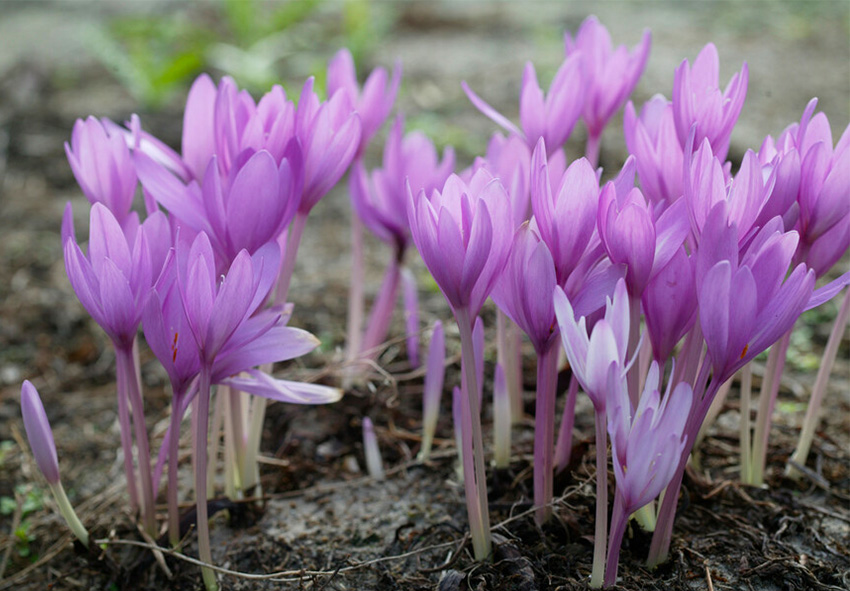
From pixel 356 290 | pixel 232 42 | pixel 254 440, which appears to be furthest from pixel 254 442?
pixel 232 42

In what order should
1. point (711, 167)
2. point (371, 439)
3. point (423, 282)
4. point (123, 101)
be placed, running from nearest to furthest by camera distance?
1. point (711, 167)
2. point (371, 439)
3. point (423, 282)
4. point (123, 101)

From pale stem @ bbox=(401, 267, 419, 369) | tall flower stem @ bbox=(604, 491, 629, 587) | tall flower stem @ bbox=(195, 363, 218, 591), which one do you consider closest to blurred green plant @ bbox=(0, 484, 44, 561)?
tall flower stem @ bbox=(195, 363, 218, 591)

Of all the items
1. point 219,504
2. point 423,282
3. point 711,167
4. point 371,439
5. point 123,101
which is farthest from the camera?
point 123,101

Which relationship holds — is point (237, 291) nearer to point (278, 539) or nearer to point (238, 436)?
point (238, 436)

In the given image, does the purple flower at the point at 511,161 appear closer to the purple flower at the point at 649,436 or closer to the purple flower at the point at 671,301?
the purple flower at the point at 671,301

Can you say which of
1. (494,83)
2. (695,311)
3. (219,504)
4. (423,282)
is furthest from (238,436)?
(494,83)

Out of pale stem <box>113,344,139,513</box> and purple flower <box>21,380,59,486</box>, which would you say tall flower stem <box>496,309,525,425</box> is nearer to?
pale stem <box>113,344,139,513</box>

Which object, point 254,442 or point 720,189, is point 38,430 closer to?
point 254,442
